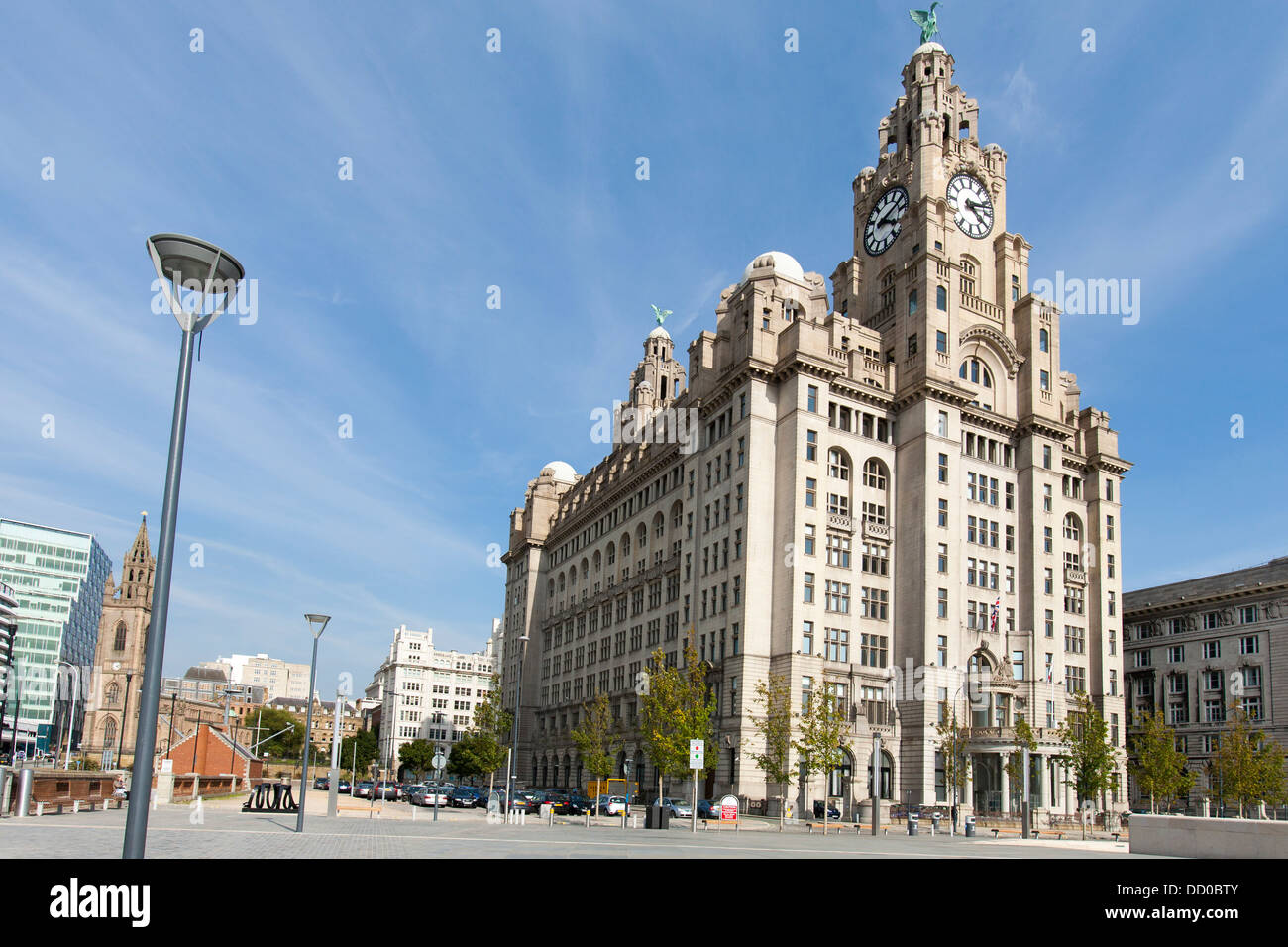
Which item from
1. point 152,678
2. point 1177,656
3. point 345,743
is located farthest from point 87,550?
point 152,678

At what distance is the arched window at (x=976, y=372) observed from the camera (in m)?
79.2

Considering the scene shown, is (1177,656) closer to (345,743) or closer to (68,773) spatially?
(68,773)

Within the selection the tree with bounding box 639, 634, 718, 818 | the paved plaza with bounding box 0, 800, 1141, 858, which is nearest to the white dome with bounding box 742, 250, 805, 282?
the tree with bounding box 639, 634, 718, 818

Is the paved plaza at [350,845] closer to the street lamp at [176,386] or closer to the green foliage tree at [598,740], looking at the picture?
the street lamp at [176,386]

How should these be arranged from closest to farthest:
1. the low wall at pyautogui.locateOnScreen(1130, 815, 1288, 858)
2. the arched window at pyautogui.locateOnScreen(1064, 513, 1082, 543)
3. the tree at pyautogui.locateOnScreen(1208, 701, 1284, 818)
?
1. the low wall at pyautogui.locateOnScreen(1130, 815, 1288, 858)
2. the tree at pyautogui.locateOnScreen(1208, 701, 1284, 818)
3. the arched window at pyautogui.locateOnScreen(1064, 513, 1082, 543)

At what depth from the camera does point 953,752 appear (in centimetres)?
6431

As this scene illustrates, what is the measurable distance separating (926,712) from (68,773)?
5056 centimetres

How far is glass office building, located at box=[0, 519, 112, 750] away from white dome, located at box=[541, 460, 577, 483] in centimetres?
9266

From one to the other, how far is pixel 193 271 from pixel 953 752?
5980cm

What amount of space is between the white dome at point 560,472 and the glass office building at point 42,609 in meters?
92.7

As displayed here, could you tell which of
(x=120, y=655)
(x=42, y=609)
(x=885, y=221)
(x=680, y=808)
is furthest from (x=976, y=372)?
(x=42, y=609)

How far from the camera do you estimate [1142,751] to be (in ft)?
248

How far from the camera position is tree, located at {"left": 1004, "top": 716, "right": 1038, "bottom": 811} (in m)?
62.4

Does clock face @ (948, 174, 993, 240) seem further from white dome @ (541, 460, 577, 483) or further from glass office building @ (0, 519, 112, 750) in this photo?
glass office building @ (0, 519, 112, 750)
